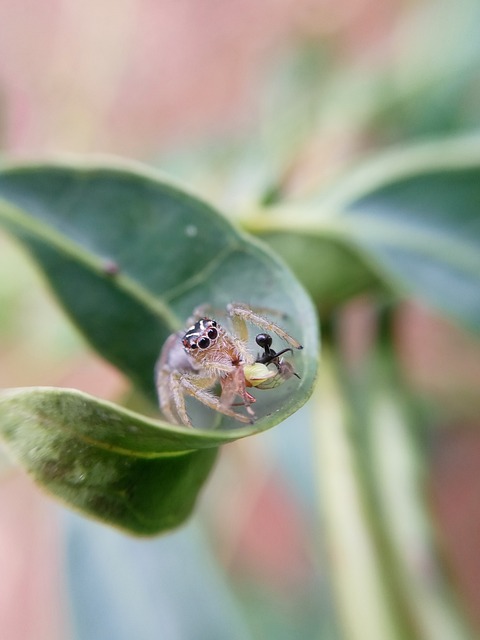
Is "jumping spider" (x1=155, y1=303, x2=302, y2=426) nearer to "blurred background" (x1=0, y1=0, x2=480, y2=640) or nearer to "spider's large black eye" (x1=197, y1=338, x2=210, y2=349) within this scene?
"spider's large black eye" (x1=197, y1=338, x2=210, y2=349)

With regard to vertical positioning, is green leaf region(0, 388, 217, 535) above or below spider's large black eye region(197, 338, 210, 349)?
above

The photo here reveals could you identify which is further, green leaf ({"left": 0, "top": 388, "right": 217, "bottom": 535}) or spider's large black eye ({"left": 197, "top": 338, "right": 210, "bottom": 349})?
spider's large black eye ({"left": 197, "top": 338, "right": 210, "bottom": 349})

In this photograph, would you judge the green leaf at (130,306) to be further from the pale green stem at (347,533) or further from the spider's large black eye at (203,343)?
the pale green stem at (347,533)

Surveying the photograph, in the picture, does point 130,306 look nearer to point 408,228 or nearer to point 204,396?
point 204,396

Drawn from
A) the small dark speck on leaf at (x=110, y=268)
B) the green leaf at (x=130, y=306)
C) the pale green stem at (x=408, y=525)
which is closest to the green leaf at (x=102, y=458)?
the green leaf at (x=130, y=306)

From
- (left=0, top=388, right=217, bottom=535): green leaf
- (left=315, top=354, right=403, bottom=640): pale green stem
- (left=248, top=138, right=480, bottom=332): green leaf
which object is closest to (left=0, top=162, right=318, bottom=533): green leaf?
(left=0, top=388, right=217, bottom=535): green leaf

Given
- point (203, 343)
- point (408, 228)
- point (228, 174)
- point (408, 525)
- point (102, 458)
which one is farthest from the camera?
point (228, 174)

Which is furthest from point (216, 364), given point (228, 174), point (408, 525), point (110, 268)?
point (228, 174)

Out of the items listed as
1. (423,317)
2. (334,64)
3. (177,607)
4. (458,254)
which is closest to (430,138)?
(334,64)

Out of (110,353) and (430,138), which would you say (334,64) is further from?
(110,353)
